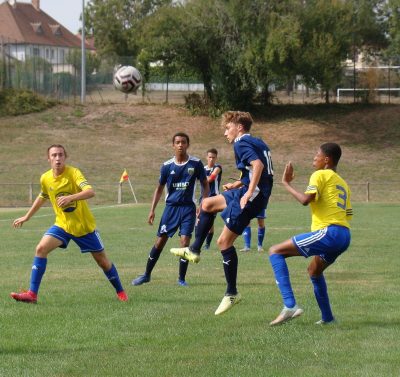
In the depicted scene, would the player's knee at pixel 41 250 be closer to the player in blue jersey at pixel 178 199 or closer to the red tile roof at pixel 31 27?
the player in blue jersey at pixel 178 199

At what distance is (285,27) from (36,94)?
55.3ft

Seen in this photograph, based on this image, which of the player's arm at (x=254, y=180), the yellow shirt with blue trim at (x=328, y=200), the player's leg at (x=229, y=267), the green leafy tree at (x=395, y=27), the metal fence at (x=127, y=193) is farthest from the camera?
the green leafy tree at (x=395, y=27)

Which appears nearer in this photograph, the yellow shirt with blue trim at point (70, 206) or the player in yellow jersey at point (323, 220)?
the player in yellow jersey at point (323, 220)

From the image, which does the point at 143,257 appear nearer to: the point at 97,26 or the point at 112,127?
the point at 112,127

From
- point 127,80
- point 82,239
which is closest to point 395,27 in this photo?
point 127,80

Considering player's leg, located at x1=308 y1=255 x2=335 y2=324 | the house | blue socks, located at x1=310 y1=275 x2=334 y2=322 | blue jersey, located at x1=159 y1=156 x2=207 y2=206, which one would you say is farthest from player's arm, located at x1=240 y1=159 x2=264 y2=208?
the house

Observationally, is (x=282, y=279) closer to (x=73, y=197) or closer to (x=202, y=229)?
(x=202, y=229)

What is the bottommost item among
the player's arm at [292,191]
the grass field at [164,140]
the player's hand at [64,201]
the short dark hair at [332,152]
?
the grass field at [164,140]

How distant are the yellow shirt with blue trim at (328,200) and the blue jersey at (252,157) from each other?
911 mm

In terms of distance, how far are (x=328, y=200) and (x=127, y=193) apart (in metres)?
32.7

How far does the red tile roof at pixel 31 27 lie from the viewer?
107 m

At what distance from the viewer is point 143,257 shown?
655 inches

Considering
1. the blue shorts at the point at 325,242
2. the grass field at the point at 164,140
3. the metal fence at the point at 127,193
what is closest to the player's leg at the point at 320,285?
the blue shorts at the point at 325,242

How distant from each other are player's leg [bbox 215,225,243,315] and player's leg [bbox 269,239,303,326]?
33.1 inches
